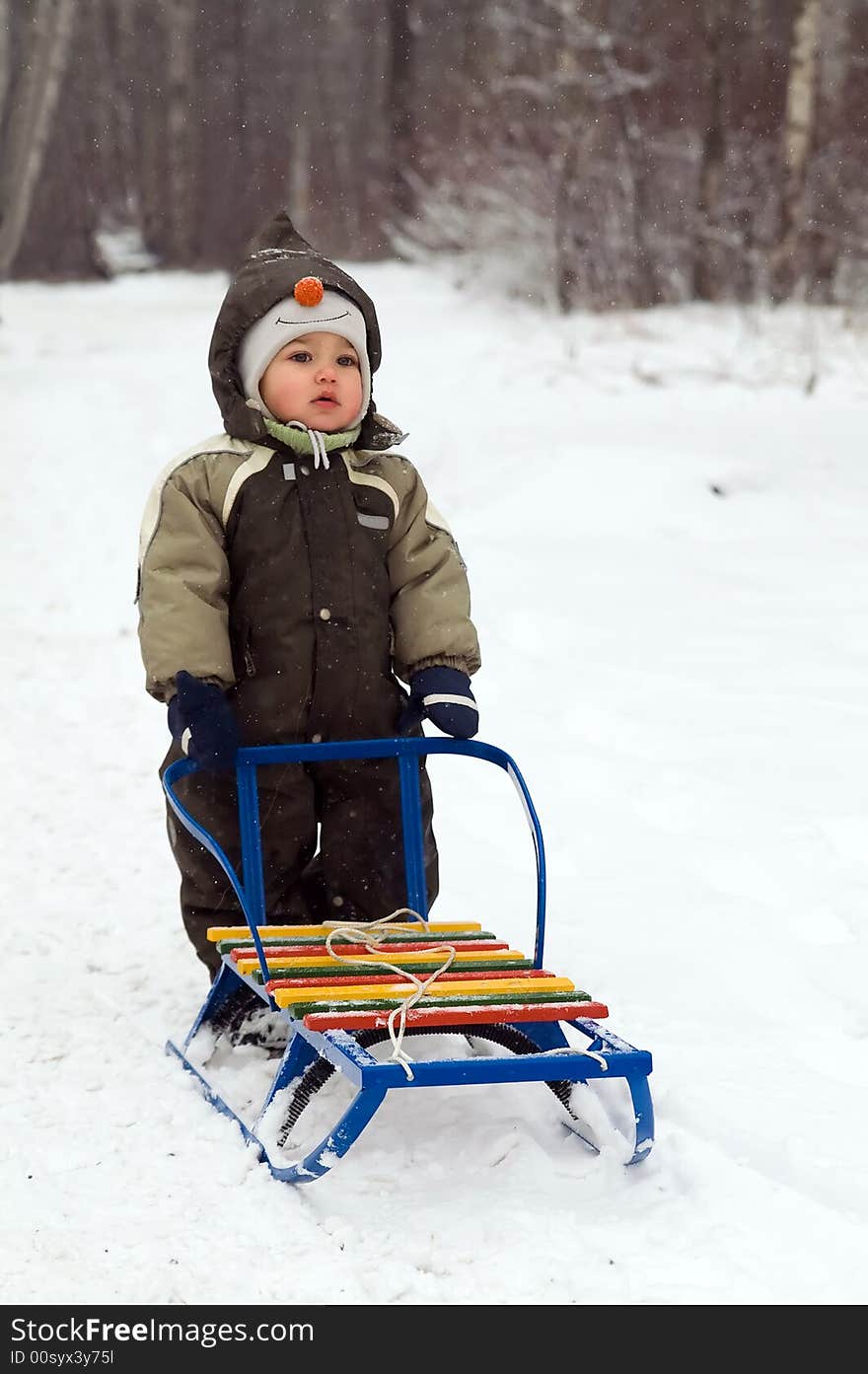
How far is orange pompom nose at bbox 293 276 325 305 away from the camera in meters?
3.55

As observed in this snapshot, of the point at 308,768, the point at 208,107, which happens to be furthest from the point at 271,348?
the point at 208,107

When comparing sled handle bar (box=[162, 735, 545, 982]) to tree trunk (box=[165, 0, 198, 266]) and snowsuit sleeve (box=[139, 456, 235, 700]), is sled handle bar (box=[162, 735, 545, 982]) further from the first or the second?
tree trunk (box=[165, 0, 198, 266])

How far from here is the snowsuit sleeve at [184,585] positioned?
3.39 m

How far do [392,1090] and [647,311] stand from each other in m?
10.5

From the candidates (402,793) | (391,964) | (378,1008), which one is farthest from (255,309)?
(378,1008)

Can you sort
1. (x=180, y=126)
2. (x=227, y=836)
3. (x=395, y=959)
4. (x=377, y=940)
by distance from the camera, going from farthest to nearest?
(x=180, y=126), (x=227, y=836), (x=377, y=940), (x=395, y=959)

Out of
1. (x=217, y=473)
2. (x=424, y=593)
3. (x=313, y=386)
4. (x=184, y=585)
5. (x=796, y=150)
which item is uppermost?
(x=313, y=386)

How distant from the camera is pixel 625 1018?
3686mm

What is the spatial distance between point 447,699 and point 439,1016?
2.87 feet

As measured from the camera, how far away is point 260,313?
360 centimetres

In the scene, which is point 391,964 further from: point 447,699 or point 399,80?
point 399,80

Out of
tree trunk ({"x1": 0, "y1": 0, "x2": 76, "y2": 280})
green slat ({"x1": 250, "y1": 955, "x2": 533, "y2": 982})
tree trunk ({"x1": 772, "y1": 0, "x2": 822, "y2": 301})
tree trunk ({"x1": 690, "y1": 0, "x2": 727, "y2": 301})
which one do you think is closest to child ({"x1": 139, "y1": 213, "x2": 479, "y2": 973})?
green slat ({"x1": 250, "y1": 955, "x2": 533, "y2": 982})

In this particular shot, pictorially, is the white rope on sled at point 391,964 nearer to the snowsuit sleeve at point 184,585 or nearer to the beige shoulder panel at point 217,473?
the snowsuit sleeve at point 184,585

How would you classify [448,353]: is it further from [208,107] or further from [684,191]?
[208,107]
